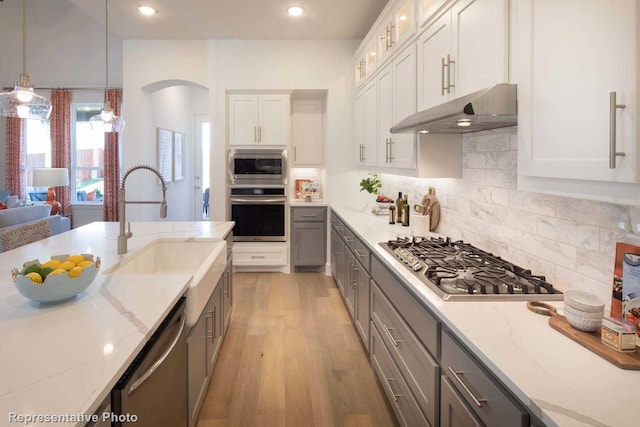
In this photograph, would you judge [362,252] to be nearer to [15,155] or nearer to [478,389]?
[478,389]

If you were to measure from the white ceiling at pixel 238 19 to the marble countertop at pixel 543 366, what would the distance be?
354 centimetres

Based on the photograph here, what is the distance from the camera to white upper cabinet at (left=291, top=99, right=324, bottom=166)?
18.6 feet

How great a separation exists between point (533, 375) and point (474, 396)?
0.90ft

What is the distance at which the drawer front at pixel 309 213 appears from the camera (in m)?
5.31

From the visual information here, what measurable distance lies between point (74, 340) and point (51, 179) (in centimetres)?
654

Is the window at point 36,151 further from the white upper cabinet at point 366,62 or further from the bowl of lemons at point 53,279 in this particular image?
the bowl of lemons at point 53,279

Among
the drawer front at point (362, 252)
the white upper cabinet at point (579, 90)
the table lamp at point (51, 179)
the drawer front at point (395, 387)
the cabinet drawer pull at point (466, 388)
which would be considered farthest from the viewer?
the table lamp at point (51, 179)

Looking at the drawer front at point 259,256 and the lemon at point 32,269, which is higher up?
the lemon at point 32,269

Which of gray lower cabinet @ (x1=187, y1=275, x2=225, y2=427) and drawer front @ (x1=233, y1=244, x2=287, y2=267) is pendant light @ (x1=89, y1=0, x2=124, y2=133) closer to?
drawer front @ (x1=233, y1=244, x2=287, y2=267)

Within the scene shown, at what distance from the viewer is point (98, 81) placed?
725 cm

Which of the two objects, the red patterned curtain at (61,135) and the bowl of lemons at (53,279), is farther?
the red patterned curtain at (61,135)

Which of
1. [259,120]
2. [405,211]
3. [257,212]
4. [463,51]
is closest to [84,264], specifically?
[463,51]

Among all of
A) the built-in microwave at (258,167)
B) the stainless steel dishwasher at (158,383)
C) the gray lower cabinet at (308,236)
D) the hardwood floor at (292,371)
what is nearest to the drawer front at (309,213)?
the gray lower cabinet at (308,236)

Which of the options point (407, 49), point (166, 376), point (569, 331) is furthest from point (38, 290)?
point (407, 49)
